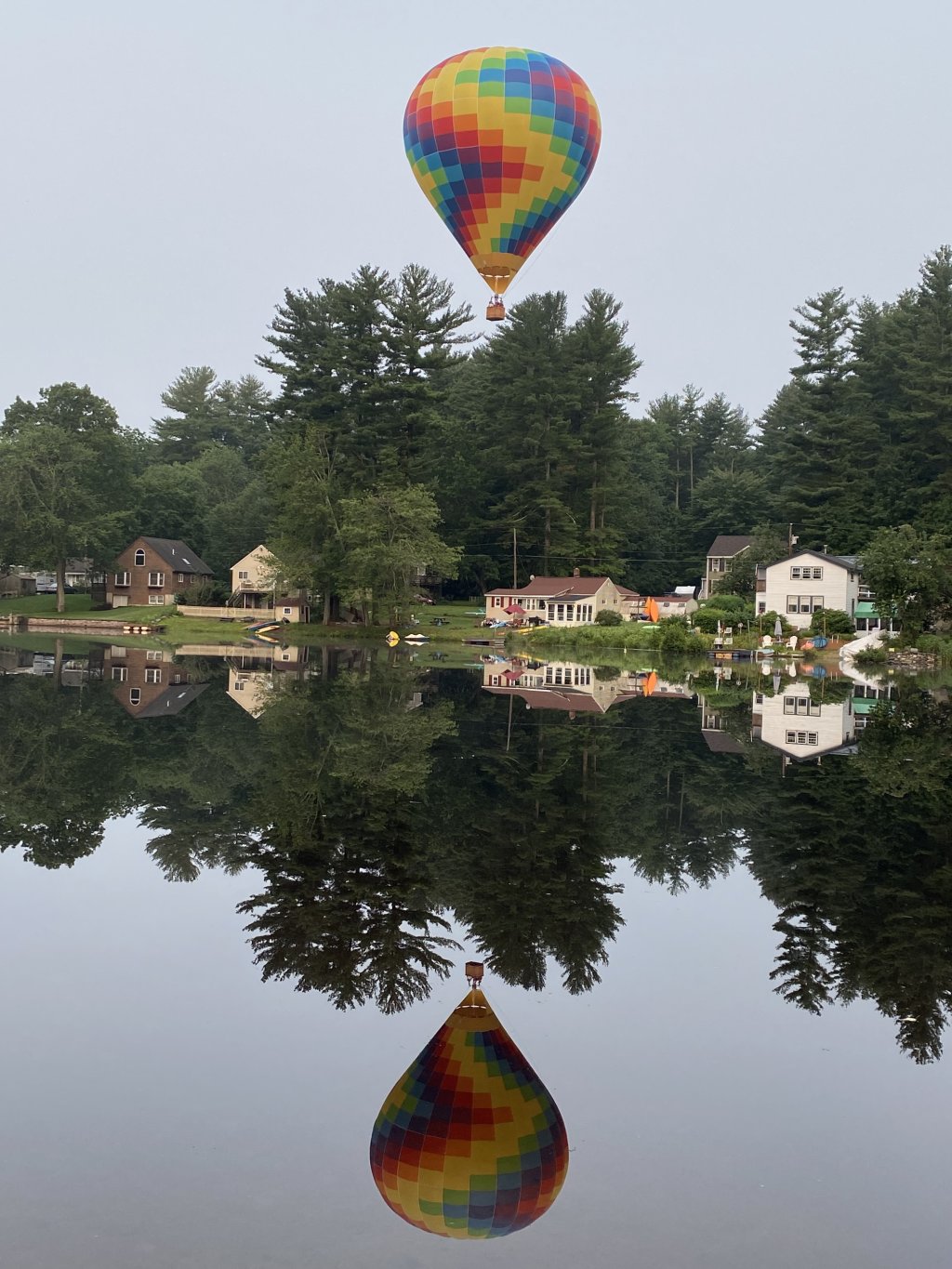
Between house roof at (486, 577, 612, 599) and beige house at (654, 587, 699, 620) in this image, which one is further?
beige house at (654, 587, 699, 620)

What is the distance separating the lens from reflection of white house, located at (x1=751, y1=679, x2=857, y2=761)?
2169cm

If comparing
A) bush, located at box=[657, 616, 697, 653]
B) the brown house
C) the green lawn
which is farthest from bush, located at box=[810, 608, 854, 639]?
the brown house

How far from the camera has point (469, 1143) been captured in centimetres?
632

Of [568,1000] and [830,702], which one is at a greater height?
[830,702]

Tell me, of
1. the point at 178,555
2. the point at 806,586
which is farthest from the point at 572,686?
the point at 178,555

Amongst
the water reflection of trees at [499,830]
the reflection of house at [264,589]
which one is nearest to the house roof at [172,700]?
the water reflection of trees at [499,830]

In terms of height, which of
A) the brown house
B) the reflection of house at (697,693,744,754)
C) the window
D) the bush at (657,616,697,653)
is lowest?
the reflection of house at (697,693,744,754)

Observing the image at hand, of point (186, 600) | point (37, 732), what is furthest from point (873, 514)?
point (37, 732)

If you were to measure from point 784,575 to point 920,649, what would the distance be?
646 inches

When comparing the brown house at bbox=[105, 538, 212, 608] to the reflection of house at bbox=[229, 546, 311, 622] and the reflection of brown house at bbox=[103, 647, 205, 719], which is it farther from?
the reflection of brown house at bbox=[103, 647, 205, 719]

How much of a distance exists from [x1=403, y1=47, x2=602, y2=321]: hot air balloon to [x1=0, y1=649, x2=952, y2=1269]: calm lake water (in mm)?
16434

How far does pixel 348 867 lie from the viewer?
11453mm

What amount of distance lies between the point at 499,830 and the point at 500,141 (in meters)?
20.6

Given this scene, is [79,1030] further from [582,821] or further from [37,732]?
[37,732]
